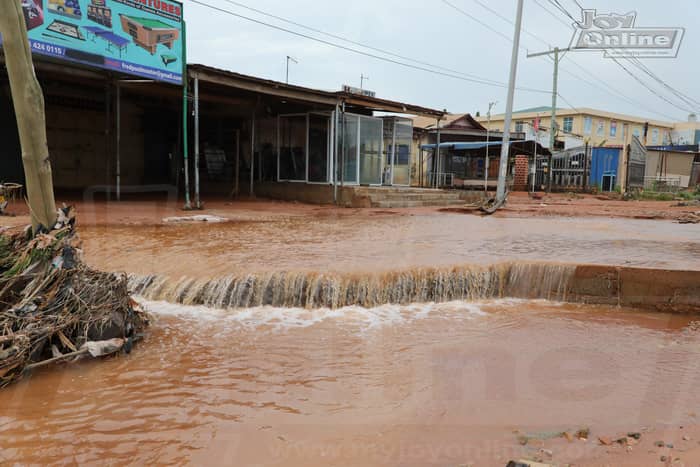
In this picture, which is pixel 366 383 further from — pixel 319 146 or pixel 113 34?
pixel 319 146

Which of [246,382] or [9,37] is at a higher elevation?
[9,37]

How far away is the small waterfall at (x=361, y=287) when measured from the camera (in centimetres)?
596

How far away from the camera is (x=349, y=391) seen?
3830 mm

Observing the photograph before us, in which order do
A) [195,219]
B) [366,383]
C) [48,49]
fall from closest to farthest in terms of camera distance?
[366,383]
[48,49]
[195,219]

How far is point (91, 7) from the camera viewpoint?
10117mm

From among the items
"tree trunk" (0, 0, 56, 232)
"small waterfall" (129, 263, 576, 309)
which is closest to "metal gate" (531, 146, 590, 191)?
"small waterfall" (129, 263, 576, 309)

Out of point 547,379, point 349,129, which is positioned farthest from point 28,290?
point 349,129

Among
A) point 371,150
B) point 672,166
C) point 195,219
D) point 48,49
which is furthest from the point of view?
point 672,166

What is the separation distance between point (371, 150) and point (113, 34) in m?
8.57

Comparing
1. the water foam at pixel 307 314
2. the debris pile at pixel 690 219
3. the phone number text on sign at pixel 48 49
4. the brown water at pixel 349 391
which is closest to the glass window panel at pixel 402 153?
the debris pile at pixel 690 219

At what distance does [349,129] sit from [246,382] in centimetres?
1303

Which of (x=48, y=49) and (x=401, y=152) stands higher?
(x=48, y=49)

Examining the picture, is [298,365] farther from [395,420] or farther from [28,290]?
[28,290]

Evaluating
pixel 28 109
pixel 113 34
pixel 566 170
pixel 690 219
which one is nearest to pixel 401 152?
pixel 690 219
